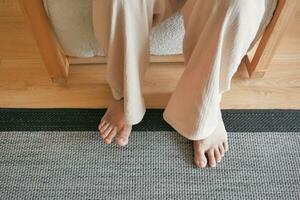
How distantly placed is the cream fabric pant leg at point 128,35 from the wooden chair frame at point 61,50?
18 centimetres

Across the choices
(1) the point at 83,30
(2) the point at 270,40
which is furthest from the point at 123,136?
(2) the point at 270,40

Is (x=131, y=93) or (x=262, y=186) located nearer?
(x=131, y=93)

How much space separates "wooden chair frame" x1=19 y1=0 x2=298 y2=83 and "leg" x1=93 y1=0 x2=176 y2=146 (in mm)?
177

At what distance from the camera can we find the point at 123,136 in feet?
3.42

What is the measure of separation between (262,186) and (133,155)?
408 millimetres

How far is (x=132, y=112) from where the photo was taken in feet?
3.08

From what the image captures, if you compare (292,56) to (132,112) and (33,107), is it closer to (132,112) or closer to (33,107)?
(132,112)

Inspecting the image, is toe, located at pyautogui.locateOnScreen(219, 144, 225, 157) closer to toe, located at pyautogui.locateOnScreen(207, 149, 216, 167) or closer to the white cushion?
toe, located at pyautogui.locateOnScreen(207, 149, 216, 167)

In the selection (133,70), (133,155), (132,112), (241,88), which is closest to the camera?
(133,70)

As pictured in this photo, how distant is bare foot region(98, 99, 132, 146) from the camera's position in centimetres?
105

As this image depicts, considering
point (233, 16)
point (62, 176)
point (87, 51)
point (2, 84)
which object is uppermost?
point (233, 16)

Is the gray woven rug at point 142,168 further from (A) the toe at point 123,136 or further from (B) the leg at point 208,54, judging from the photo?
(B) the leg at point 208,54

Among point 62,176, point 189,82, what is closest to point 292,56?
point 189,82

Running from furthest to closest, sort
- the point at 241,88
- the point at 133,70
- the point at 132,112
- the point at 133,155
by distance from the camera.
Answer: the point at 241,88
the point at 133,155
the point at 132,112
the point at 133,70
